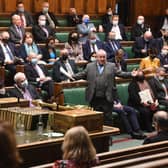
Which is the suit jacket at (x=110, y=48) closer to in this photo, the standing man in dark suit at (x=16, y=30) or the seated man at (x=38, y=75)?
the standing man in dark suit at (x=16, y=30)

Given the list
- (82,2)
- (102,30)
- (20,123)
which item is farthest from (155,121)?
(82,2)

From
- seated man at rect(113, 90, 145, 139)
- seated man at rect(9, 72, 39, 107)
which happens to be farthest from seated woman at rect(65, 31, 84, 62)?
seated man at rect(9, 72, 39, 107)

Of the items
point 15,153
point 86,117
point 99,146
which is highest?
point 15,153

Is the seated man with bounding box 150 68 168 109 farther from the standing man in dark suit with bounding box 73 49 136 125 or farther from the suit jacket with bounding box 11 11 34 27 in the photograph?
the suit jacket with bounding box 11 11 34 27

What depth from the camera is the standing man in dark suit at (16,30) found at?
34.0 feet

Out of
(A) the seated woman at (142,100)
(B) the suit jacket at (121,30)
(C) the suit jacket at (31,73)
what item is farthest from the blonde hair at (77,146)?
(B) the suit jacket at (121,30)

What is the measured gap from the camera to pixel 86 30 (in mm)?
11742

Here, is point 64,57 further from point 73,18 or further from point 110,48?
point 73,18

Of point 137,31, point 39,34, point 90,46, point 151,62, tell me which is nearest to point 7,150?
point 151,62

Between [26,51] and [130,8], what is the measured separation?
5257mm

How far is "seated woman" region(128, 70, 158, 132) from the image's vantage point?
8.71m

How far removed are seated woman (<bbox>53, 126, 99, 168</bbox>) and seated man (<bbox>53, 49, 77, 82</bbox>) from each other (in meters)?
5.85

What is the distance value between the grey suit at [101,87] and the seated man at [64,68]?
53.7 inches

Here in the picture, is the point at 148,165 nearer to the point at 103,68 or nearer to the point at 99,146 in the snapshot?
the point at 99,146
